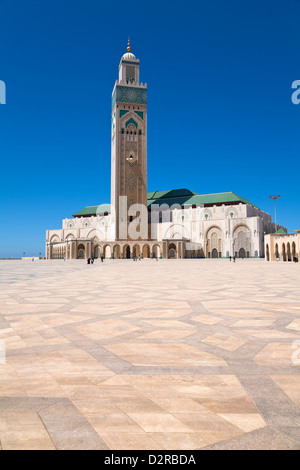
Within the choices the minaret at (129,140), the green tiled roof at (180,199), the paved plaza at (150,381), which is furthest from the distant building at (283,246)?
the paved plaza at (150,381)

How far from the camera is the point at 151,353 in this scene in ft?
10.1

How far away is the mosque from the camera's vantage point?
61.5 m

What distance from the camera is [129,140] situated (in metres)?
66.3

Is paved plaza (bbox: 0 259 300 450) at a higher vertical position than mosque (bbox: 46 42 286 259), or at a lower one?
lower

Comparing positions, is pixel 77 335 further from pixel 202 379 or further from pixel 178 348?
pixel 202 379

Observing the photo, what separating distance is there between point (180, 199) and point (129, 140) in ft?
59.5

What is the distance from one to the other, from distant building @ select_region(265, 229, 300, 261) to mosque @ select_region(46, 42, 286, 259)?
17072mm

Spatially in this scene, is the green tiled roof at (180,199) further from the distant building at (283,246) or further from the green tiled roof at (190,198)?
the distant building at (283,246)

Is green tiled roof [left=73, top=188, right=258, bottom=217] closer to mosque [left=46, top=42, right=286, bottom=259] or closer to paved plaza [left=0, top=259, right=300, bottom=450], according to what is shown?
mosque [left=46, top=42, right=286, bottom=259]

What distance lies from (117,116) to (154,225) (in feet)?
81.4

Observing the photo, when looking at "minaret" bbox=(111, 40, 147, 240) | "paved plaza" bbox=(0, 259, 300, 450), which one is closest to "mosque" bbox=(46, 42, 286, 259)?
"minaret" bbox=(111, 40, 147, 240)

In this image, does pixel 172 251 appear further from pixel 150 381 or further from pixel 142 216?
pixel 150 381

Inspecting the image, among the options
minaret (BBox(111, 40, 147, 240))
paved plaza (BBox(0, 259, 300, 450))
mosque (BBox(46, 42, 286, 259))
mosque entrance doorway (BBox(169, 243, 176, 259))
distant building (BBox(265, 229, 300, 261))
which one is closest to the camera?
paved plaza (BBox(0, 259, 300, 450))

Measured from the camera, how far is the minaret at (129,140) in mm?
65250
